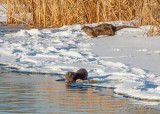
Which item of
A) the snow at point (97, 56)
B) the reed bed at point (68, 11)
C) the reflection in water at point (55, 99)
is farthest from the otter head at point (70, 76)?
the reed bed at point (68, 11)

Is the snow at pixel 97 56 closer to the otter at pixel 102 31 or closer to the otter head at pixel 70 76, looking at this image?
the otter at pixel 102 31

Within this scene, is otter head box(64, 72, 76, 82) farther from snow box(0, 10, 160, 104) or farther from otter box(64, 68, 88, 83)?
snow box(0, 10, 160, 104)

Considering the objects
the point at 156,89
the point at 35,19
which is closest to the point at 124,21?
the point at 35,19

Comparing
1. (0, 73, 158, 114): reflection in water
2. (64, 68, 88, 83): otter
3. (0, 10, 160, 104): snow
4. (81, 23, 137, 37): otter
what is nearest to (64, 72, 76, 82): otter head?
(64, 68, 88, 83): otter

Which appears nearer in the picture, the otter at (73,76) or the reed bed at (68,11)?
the otter at (73,76)

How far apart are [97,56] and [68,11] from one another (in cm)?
852

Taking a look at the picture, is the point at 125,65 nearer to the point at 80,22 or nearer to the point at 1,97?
the point at 1,97

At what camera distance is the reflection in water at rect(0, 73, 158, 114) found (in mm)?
8336

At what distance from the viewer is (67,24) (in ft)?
74.8

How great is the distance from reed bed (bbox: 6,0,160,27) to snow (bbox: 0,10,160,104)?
1862mm

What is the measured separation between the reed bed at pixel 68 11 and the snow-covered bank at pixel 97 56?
1829 mm

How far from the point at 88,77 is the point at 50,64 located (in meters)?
1.96

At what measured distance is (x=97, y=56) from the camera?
14.2 metres

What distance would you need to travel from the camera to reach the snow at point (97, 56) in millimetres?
10547
